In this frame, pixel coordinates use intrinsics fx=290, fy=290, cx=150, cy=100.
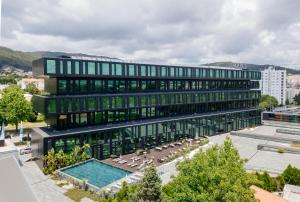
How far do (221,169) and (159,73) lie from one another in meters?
35.3

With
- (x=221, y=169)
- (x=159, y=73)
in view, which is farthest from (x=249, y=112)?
(x=221, y=169)

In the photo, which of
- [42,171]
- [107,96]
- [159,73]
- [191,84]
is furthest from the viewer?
[191,84]

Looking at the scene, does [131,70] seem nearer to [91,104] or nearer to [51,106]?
[91,104]

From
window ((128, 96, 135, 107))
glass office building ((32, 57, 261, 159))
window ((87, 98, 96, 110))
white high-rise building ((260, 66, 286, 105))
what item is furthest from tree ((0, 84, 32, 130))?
white high-rise building ((260, 66, 286, 105))

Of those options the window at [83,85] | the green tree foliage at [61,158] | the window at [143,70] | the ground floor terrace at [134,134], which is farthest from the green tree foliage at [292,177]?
the window at [83,85]

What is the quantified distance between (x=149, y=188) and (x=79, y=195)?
9792 mm

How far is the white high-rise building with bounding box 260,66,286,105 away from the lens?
187 m

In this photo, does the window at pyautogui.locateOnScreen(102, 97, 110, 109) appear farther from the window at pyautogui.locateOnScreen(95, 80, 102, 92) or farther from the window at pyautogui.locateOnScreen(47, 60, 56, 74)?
the window at pyautogui.locateOnScreen(47, 60, 56, 74)

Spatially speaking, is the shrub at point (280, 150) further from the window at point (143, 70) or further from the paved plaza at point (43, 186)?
the paved plaza at point (43, 186)

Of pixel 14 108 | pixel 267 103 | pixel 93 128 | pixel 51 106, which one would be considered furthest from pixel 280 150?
pixel 267 103

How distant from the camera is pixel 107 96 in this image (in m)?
46.9

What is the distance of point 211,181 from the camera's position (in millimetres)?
20750

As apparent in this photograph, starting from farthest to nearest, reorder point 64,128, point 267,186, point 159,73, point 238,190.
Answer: point 159,73 < point 64,128 < point 267,186 < point 238,190

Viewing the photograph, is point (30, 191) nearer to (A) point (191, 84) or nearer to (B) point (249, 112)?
(A) point (191, 84)
